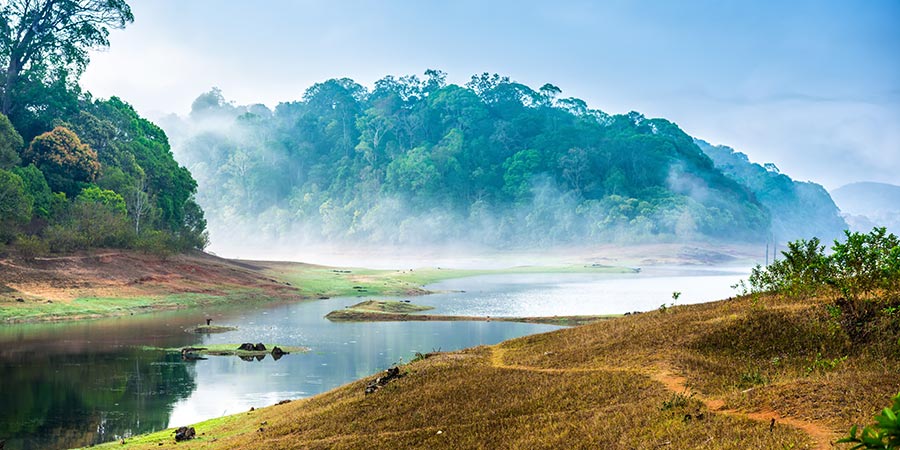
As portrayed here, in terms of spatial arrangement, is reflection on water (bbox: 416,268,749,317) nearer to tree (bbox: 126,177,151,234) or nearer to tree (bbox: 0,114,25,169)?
tree (bbox: 126,177,151,234)

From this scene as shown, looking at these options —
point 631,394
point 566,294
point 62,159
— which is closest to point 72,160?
point 62,159

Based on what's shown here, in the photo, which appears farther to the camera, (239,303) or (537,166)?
(537,166)

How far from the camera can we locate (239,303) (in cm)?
7744

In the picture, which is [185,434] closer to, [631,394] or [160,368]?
[631,394]

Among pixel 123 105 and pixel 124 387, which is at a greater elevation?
pixel 123 105

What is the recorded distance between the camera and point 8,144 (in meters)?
70.9

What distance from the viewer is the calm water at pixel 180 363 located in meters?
28.2

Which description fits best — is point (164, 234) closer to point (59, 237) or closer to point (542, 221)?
point (59, 237)

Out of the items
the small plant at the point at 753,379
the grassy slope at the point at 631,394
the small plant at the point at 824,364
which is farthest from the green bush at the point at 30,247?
the small plant at the point at 824,364

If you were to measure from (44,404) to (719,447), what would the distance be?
29.2m

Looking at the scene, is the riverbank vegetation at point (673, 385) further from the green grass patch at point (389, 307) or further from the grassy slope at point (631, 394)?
the green grass patch at point (389, 307)

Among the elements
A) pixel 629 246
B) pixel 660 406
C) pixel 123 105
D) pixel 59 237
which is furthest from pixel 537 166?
pixel 660 406

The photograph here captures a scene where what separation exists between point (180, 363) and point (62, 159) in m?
46.4

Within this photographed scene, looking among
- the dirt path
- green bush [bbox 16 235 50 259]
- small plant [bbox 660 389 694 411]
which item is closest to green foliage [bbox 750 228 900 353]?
the dirt path
